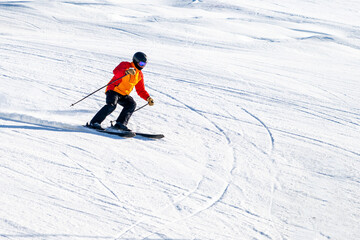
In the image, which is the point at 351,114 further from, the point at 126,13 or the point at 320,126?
the point at 126,13

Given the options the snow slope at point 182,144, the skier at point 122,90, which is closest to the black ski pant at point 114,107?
the skier at point 122,90

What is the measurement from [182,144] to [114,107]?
103cm

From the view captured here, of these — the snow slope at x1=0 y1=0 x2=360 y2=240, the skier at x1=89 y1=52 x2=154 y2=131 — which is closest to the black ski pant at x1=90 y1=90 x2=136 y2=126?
the skier at x1=89 y1=52 x2=154 y2=131

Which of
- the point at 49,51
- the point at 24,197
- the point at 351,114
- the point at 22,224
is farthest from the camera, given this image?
the point at 49,51

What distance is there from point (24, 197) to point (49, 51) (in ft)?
21.8

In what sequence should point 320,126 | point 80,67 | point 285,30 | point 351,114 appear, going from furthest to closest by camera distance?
point 285,30, point 80,67, point 351,114, point 320,126

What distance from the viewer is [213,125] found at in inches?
270

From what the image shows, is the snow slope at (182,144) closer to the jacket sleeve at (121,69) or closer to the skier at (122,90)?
the skier at (122,90)

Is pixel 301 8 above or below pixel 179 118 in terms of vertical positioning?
above

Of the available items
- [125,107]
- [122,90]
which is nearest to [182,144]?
[125,107]

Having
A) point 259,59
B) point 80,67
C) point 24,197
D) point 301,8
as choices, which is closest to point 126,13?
point 259,59

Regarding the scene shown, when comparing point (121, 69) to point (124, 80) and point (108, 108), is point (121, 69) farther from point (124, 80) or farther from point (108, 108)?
point (108, 108)

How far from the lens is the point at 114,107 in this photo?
590 centimetres

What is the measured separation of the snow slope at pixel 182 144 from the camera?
4.05 metres
